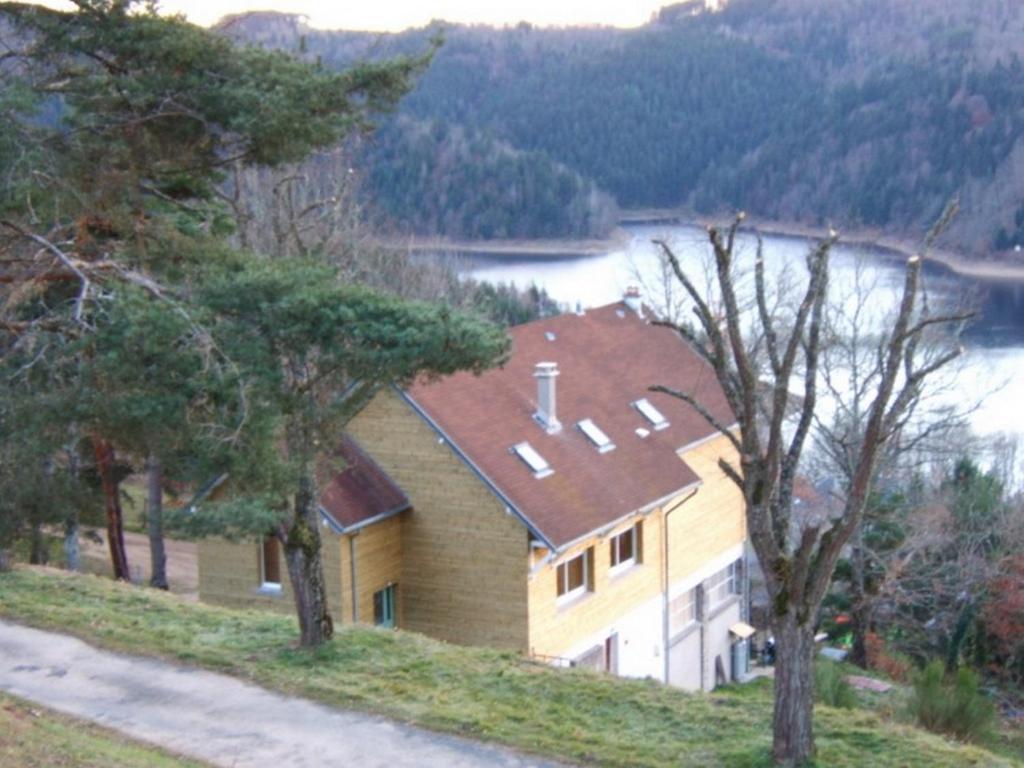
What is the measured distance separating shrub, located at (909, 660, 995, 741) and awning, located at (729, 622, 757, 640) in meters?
13.3

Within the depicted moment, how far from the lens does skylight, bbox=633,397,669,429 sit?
944 inches

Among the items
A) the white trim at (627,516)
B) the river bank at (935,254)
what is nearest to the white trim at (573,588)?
the white trim at (627,516)

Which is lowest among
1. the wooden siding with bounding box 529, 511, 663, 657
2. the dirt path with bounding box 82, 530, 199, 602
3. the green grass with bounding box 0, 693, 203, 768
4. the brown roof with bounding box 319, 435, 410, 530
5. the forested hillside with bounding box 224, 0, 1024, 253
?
the dirt path with bounding box 82, 530, 199, 602

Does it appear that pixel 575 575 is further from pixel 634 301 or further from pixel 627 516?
pixel 634 301

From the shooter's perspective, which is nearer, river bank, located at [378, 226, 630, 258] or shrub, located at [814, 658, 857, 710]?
shrub, located at [814, 658, 857, 710]

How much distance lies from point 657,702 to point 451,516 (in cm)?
840

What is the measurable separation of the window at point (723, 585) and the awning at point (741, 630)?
59cm

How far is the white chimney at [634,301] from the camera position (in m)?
28.3

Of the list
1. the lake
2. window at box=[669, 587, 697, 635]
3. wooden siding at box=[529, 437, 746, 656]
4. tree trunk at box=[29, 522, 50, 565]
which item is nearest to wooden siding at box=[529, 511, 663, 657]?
wooden siding at box=[529, 437, 746, 656]

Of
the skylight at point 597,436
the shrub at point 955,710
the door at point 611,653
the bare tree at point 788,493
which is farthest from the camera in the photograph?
the skylight at point 597,436

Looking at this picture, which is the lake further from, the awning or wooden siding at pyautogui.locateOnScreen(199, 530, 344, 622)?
wooden siding at pyautogui.locateOnScreen(199, 530, 344, 622)

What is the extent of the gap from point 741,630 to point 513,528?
329 inches

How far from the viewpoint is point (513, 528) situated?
19.2m

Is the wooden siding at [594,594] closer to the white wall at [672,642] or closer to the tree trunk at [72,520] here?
the white wall at [672,642]
